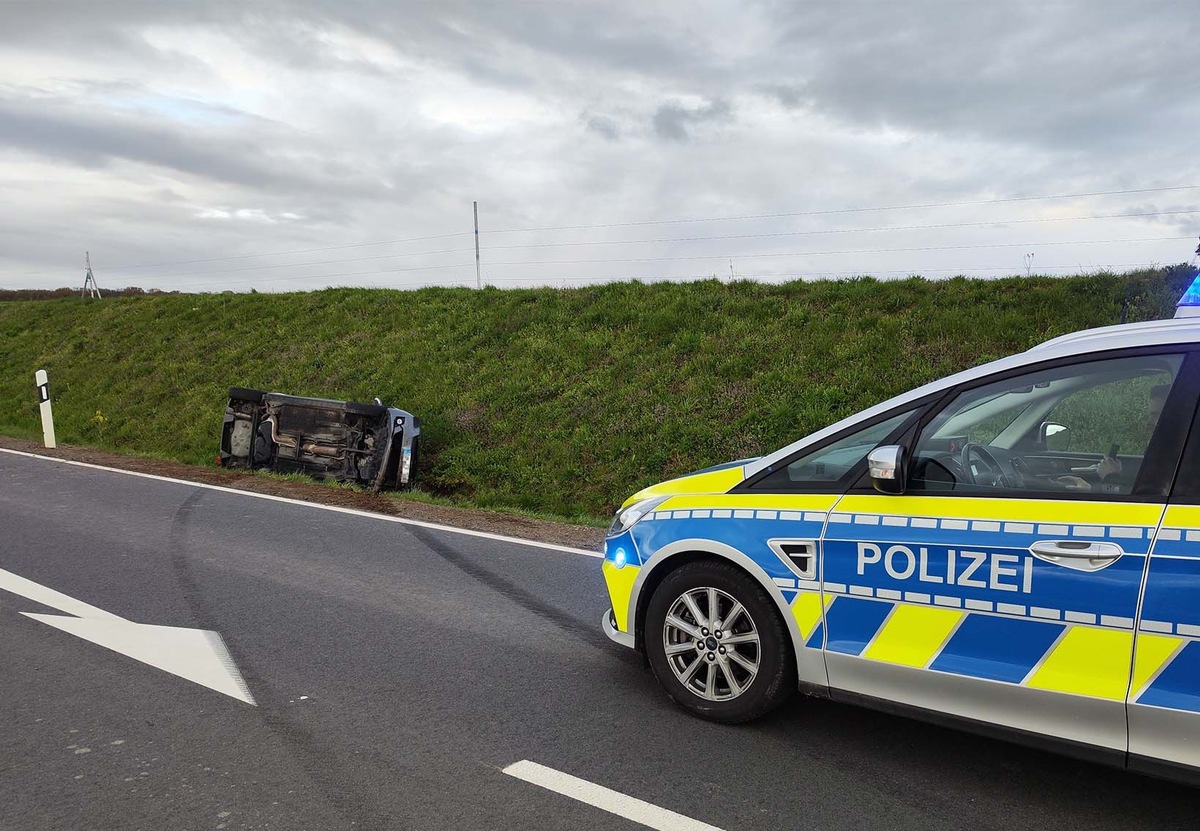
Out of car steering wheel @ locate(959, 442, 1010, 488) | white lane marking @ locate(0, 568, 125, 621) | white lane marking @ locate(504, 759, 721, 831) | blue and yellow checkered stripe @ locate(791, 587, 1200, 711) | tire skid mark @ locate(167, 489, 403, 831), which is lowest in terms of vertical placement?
white lane marking @ locate(504, 759, 721, 831)

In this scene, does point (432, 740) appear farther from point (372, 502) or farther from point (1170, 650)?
point (372, 502)

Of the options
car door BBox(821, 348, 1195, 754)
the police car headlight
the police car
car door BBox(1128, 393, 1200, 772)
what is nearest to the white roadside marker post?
the police car headlight

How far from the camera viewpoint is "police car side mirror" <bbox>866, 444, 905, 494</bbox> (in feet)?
11.6

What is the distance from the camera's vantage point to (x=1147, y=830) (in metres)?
3.20

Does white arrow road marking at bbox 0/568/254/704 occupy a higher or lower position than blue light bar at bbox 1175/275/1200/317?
lower

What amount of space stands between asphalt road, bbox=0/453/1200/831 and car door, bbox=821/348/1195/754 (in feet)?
1.35

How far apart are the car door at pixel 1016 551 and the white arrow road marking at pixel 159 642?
9.52 feet

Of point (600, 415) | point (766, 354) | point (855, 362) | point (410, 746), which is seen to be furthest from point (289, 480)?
point (410, 746)

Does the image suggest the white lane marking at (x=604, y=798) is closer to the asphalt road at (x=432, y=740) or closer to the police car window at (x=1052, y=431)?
the asphalt road at (x=432, y=740)

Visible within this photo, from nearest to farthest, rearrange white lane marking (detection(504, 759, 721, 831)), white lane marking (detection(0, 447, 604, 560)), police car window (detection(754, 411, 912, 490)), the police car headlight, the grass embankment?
white lane marking (detection(504, 759, 721, 831)) < police car window (detection(754, 411, 912, 490)) < the police car headlight < white lane marking (detection(0, 447, 604, 560)) < the grass embankment

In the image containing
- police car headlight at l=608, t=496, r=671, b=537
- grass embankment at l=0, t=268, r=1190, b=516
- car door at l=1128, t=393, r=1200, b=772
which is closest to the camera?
car door at l=1128, t=393, r=1200, b=772

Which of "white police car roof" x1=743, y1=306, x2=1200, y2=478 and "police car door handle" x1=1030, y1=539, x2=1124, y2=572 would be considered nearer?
"police car door handle" x1=1030, y1=539, x2=1124, y2=572

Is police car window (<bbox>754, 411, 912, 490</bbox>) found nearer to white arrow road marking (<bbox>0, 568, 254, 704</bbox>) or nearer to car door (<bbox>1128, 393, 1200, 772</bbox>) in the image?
car door (<bbox>1128, 393, 1200, 772</bbox>)

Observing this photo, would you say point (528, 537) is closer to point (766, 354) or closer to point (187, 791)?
point (187, 791)
